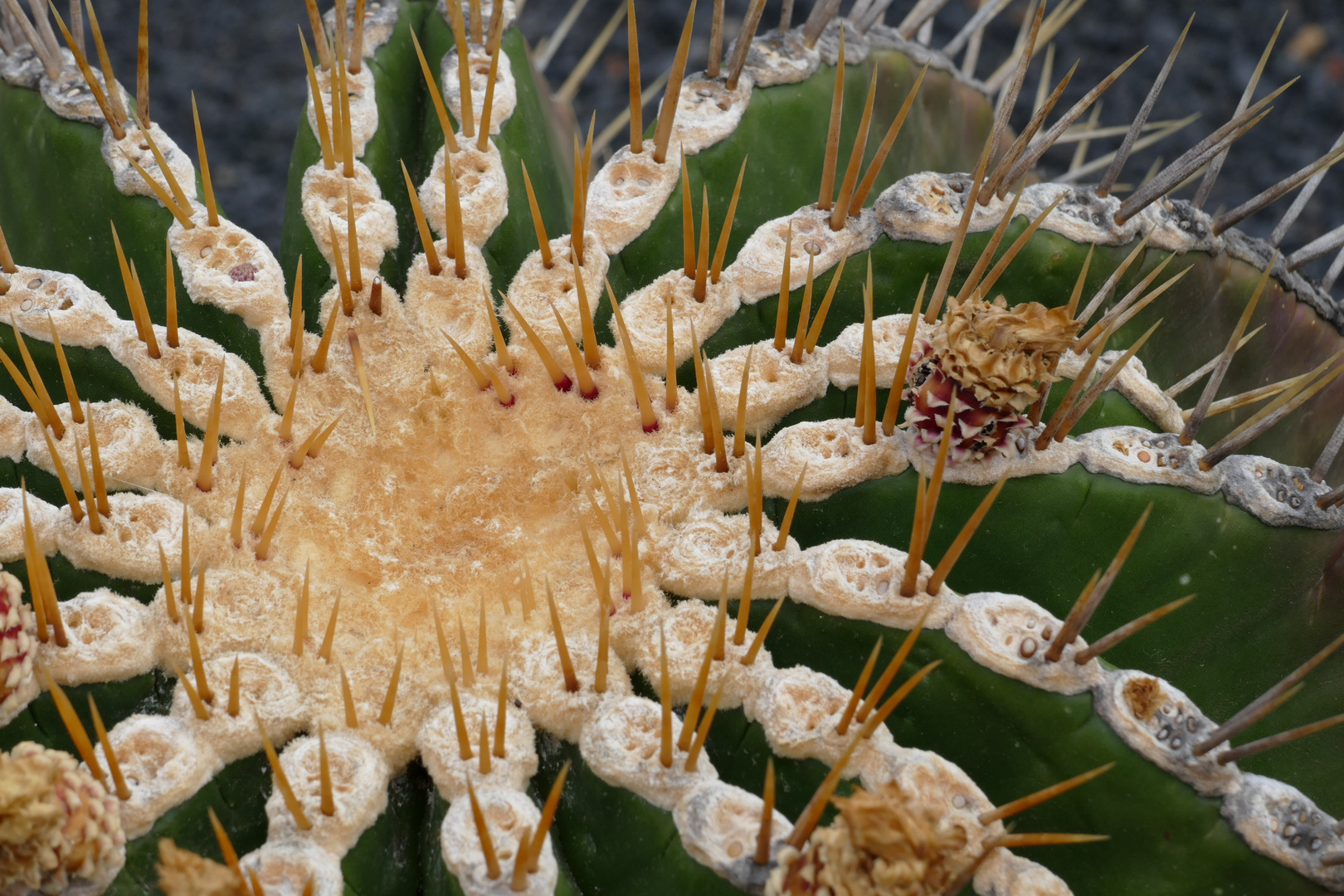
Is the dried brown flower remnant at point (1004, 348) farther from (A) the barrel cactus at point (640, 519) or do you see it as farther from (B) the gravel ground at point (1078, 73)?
(B) the gravel ground at point (1078, 73)

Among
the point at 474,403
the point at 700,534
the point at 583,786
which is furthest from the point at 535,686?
the point at 474,403

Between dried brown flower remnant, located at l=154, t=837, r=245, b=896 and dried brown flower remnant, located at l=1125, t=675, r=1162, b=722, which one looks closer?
dried brown flower remnant, located at l=154, t=837, r=245, b=896

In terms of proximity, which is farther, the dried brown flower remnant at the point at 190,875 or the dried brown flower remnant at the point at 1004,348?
the dried brown flower remnant at the point at 1004,348

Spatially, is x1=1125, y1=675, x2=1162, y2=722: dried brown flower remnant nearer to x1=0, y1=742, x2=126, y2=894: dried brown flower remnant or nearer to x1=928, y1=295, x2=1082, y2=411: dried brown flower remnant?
x1=928, y1=295, x2=1082, y2=411: dried brown flower remnant

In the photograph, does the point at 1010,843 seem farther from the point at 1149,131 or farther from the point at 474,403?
the point at 1149,131

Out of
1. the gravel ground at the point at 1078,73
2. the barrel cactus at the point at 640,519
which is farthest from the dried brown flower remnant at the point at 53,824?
the gravel ground at the point at 1078,73

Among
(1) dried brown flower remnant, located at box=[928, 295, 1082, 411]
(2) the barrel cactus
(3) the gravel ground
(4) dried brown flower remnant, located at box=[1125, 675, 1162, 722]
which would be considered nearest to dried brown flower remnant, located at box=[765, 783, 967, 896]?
(2) the barrel cactus
